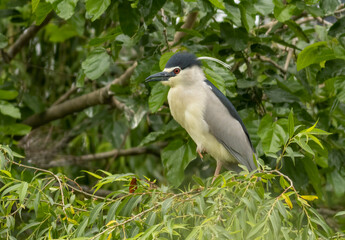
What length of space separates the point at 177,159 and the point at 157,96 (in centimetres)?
34

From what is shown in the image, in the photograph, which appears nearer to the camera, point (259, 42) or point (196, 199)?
point (196, 199)

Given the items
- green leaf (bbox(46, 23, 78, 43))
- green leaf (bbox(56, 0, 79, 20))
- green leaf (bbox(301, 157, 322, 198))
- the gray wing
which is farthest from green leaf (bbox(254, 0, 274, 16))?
green leaf (bbox(46, 23, 78, 43))

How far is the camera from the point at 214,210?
1694 mm

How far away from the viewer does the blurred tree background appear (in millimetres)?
1781

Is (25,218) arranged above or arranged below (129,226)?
below

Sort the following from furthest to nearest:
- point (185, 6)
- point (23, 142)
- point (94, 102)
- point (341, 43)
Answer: point (23, 142) < point (94, 102) < point (185, 6) < point (341, 43)

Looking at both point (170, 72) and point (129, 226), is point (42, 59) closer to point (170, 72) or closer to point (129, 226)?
point (170, 72)

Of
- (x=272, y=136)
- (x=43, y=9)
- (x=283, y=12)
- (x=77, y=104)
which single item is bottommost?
(x=77, y=104)

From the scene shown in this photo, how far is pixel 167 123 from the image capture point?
3.16 meters

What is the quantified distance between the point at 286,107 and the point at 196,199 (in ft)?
4.31

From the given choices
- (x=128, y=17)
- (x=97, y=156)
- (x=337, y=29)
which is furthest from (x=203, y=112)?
(x=97, y=156)

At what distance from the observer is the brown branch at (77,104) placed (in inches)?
146

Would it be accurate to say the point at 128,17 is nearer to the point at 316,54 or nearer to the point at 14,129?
the point at 316,54

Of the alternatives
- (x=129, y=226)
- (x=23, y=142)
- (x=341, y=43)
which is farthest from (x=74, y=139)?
(x=129, y=226)
